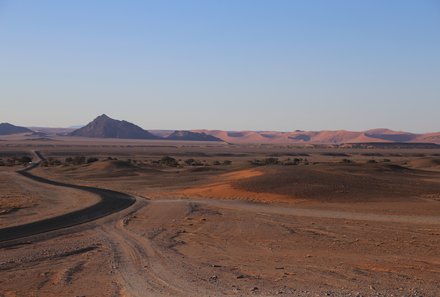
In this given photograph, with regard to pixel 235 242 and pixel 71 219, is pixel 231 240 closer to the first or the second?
pixel 235 242

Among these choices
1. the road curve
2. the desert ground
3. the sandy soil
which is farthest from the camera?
the sandy soil

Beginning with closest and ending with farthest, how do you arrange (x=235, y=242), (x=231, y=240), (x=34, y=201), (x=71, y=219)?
(x=235, y=242) < (x=231, y=240) < (x=71, y=219) < (x=34, y=201)

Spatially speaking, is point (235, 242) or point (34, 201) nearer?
point (235, 242)

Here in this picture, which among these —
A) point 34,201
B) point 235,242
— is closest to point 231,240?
point 235,242

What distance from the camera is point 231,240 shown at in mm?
18641

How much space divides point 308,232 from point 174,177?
30830 mm

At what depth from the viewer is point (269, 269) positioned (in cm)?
1360

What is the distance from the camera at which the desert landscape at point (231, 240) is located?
12.0 meters

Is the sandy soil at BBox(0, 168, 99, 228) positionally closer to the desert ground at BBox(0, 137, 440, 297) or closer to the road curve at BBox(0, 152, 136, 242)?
the desert ground at BBox(0, 137, 440, 297)

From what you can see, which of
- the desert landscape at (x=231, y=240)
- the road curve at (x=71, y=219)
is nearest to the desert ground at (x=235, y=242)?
the desert landscape at (x=231, y=240)

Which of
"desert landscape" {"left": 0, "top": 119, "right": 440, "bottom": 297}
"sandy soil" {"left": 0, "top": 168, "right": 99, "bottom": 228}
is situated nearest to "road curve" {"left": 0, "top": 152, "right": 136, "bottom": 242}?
"desert landscape" {"left": 0, "top": 119, "right": 440, "bottom": 297}

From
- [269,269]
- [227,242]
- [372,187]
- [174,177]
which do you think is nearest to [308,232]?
[227,242]

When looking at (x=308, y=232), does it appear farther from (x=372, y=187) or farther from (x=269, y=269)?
(x=372, y=187)

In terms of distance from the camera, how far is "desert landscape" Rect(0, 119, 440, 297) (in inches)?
473
